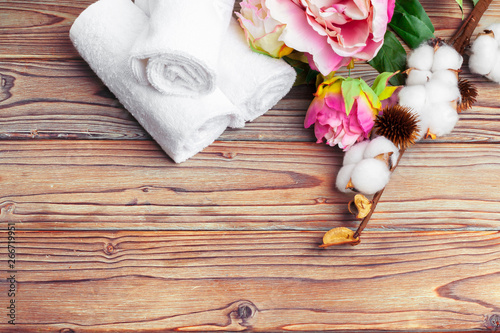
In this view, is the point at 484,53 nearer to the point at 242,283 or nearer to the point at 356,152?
the point at 356,152

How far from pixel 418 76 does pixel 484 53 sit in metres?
0.12

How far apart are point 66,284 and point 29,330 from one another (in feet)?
0.23

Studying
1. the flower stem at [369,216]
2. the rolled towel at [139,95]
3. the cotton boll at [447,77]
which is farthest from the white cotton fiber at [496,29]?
the rolled towel at [139,95]

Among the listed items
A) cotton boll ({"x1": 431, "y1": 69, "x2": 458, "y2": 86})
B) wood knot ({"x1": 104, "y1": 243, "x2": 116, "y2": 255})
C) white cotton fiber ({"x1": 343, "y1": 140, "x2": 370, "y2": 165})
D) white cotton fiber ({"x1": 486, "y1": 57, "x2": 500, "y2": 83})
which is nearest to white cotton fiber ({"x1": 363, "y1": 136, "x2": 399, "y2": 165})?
white cotton fiber ({"x1": 343, "y1": 140, "x2": 370, "y2": 165})

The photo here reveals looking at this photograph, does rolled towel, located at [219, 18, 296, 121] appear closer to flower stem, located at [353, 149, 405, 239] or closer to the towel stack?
the towel stack

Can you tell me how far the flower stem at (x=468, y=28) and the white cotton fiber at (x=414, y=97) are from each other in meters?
0.13

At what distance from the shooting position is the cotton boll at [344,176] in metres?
0.55

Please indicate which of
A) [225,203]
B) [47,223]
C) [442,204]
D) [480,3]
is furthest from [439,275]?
[47,223]

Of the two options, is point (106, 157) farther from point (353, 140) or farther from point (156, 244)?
point (353, 140)

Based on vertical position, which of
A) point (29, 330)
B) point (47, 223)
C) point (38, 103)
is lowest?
point (29, 330)

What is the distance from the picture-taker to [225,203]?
577 millimetres

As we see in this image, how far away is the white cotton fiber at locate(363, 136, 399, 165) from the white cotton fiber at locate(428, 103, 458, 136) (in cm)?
6

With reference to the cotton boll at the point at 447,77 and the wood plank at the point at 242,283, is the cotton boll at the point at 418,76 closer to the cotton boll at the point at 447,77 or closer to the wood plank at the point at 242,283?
the cotton boll at the point at 447,77

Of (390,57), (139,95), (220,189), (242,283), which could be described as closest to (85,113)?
(139,95)
